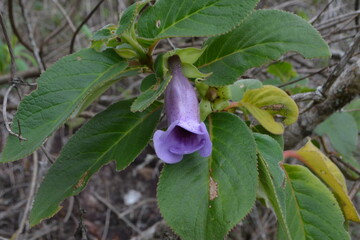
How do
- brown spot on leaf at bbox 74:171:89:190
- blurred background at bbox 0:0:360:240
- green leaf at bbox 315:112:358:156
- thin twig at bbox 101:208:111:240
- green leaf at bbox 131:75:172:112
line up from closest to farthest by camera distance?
green leaf at bbox 131:75:172:112 < brown spot on leaf at bbox 74:171:89:190 < green leaf at bbox 315:112:358:156 < blurred background at bbox 0:0:360:240 < thin twig at bbox 101:208:111:240

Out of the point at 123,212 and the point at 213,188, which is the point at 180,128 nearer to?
the point at 213,188

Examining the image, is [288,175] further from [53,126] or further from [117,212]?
[117,212]

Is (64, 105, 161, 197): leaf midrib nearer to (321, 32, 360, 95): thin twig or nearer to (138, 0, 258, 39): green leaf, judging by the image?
(138, 0, 258, 39): green leaf

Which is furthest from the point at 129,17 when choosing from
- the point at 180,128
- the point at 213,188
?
the point at 213,188

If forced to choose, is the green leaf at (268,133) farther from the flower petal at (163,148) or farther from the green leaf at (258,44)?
the flower petal at (163,148)

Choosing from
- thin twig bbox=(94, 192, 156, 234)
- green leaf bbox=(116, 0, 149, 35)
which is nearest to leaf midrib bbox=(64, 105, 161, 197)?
green leaf bbox=(116, 0, 149, 35)

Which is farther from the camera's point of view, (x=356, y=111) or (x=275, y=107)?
(x=356, y=111)

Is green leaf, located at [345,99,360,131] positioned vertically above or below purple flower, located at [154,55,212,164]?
below
